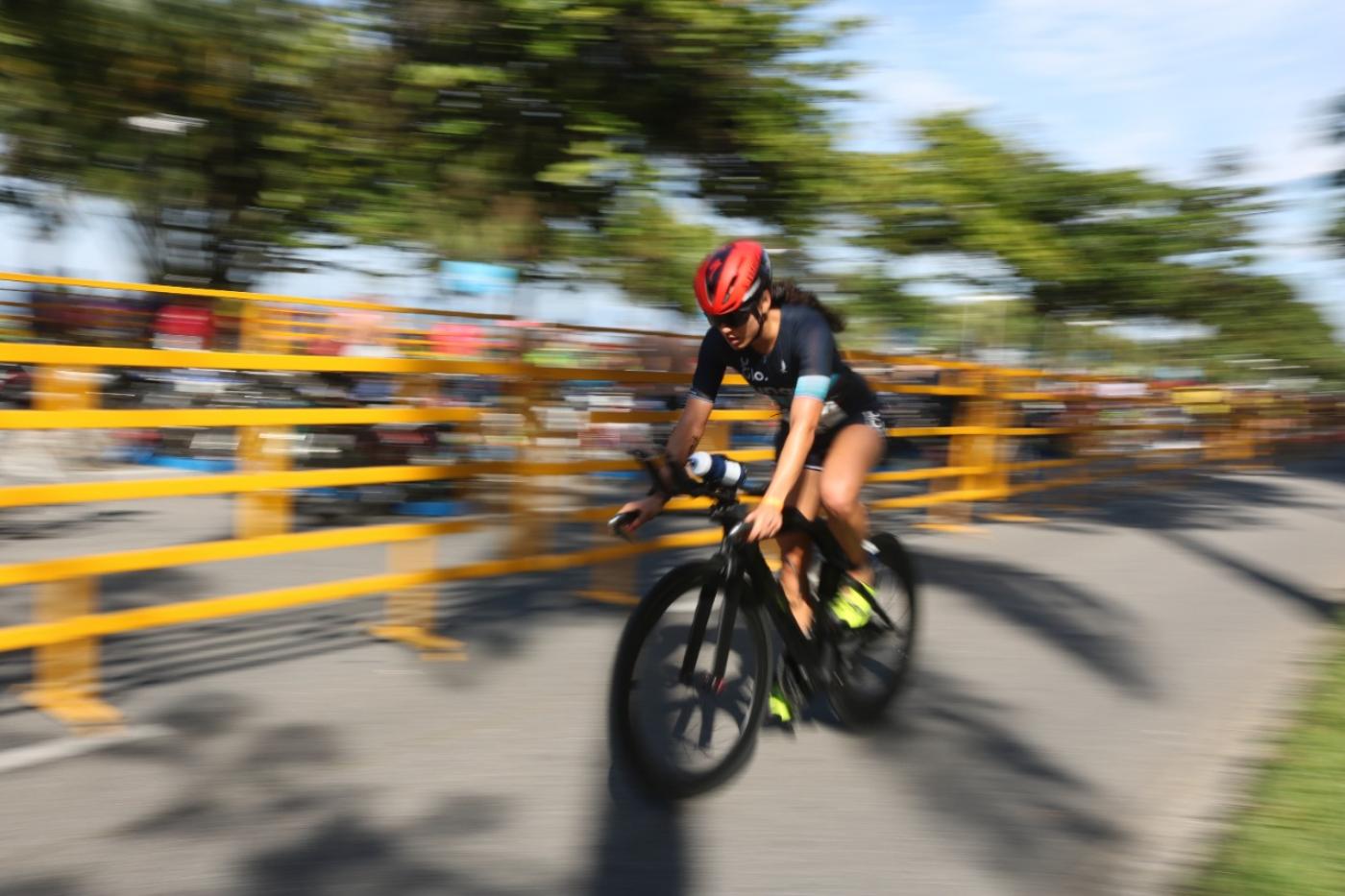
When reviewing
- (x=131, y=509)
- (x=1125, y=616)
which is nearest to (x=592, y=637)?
(x=1125, y=616)

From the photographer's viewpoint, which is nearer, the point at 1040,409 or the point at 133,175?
the point at 133,175

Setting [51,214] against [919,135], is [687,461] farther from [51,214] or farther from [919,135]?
[919,135]

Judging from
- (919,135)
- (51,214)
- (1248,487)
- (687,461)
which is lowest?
(1248,487)

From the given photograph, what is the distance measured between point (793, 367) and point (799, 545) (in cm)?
74

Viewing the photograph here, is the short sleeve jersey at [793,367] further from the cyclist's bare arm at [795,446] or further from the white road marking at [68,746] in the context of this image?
the white road marking at [68,746]

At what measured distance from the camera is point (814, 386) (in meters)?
4.09

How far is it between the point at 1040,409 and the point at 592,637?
26.1 feet

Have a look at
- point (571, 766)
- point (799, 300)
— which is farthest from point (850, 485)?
point (571, 766)

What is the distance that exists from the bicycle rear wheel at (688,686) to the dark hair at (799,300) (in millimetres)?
1047

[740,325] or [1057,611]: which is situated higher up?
[740,325]

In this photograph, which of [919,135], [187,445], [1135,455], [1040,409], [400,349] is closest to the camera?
[400,349]

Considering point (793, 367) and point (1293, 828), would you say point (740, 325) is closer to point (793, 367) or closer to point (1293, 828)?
point (793, 367)

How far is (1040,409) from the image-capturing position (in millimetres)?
12766

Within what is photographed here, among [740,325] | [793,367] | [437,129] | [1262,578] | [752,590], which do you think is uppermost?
[437,129]
